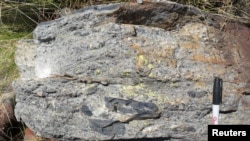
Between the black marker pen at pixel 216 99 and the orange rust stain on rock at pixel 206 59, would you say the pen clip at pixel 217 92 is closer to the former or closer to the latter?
the black marker pen at pixel 216 99

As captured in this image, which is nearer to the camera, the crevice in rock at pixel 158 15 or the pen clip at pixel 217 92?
the pen clip at pixel 217 92

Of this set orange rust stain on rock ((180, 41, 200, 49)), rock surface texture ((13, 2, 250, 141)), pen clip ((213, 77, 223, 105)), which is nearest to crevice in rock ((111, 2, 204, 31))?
rock surface texture ((13, 2, 250, 141))

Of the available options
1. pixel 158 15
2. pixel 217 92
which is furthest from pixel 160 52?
pixel 217 92

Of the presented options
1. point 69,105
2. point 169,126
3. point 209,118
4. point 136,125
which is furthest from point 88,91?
point 209,118

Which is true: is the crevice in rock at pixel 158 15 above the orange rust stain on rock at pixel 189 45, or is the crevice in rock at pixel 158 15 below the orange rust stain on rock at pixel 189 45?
above

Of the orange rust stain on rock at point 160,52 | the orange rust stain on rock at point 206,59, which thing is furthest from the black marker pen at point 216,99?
the orange rust stain on rock at point 160,52

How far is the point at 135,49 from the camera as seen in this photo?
221cm

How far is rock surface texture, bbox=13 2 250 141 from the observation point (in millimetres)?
2162

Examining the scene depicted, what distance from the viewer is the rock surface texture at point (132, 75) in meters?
2.16

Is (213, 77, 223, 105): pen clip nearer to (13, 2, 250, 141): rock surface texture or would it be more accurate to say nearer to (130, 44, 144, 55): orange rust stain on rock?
(13, 2, 250, 141): rock surface texture

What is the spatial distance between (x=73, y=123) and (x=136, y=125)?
0.33 meters

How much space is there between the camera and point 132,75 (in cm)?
219

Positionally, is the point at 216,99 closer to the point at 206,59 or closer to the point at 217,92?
the point at 217,92

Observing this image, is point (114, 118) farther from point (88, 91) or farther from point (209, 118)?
point (209, 118)
